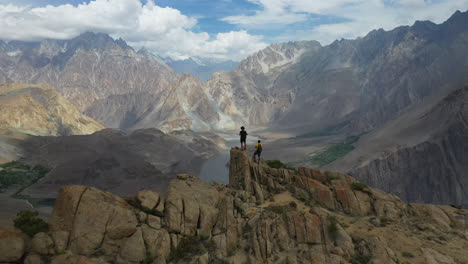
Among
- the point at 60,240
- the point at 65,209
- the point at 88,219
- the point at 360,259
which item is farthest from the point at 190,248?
the point at 360,259

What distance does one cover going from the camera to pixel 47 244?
67.8 feet

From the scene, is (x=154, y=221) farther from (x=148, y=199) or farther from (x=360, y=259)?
(x=360, y=259)

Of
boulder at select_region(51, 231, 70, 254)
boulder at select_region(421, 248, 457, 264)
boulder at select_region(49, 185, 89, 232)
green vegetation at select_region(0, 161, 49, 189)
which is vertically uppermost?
boulder at select_region(49, 185, 89, 232)

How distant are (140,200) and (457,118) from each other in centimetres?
15632

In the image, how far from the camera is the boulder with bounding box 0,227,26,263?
19.6 metres

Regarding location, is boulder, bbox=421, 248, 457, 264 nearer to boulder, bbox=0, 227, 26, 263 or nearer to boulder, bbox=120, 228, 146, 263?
boulder, bbox=120, 228, 146, 263

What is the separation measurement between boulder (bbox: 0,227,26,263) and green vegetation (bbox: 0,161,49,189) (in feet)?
384

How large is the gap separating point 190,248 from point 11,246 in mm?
10862

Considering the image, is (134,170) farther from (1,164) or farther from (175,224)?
(175,224)

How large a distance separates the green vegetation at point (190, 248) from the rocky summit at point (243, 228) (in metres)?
0.07

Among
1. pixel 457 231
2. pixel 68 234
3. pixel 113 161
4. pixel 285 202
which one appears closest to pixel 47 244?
pixel 68 234

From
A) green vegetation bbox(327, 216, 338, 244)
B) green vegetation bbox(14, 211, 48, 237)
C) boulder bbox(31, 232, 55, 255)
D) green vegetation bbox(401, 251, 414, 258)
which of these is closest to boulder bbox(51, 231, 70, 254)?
boulder bbox(31, 232, 55, 255)

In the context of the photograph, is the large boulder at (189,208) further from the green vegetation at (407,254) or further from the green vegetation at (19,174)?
the green vegetation at (19,174)

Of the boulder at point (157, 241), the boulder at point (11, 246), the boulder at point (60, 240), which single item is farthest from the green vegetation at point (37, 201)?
the boulder at point (157, 241)
